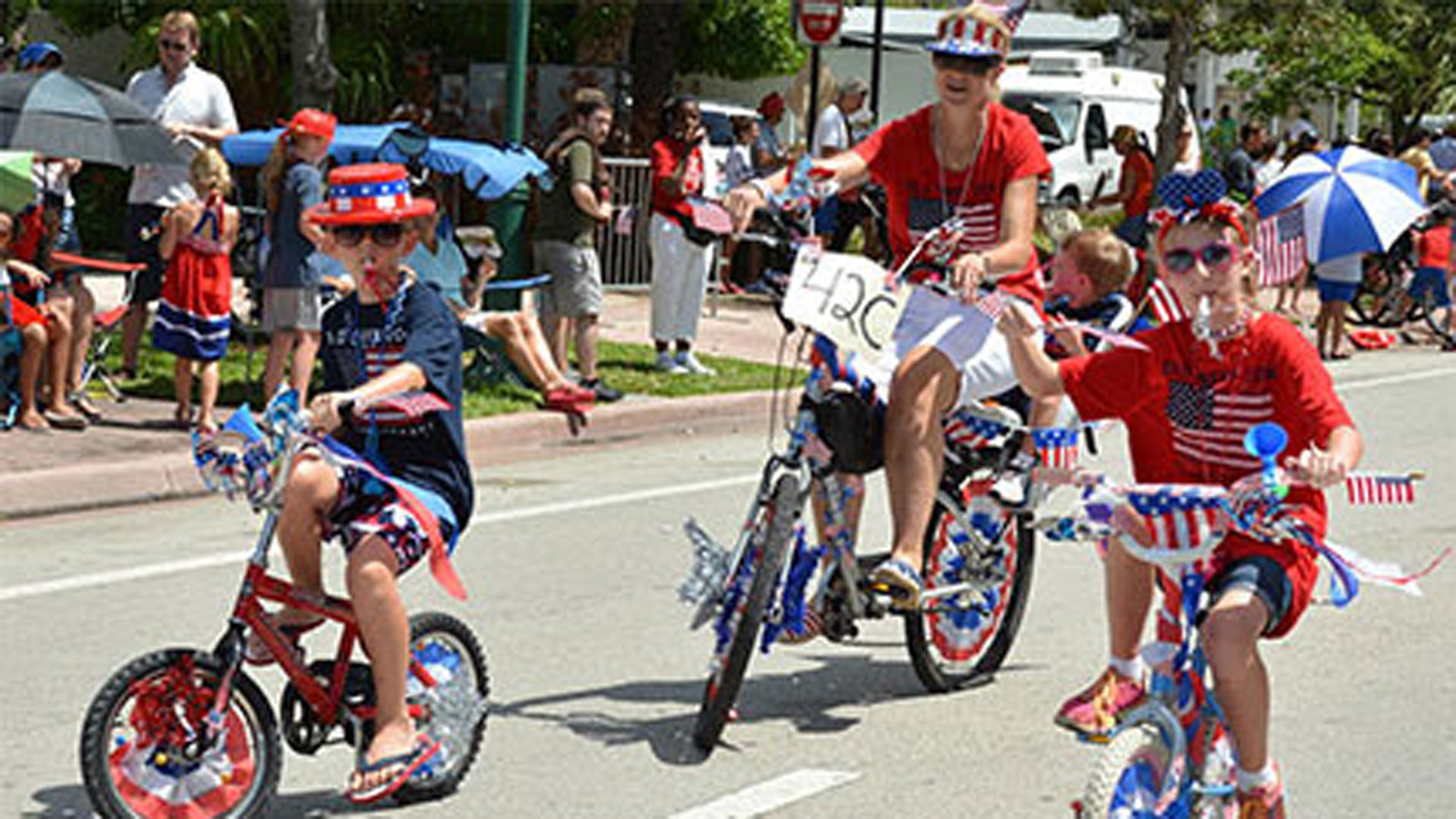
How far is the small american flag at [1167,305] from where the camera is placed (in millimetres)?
5383

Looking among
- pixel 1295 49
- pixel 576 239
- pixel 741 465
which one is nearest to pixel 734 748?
pixel 741 465

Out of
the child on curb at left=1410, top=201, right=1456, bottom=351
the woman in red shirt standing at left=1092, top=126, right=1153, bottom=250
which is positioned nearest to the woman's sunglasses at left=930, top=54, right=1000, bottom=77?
the woman in red shirt standing at left=1092, top=126, right=1153, bottom=250

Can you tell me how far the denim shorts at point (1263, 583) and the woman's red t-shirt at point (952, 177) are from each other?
6.90 feet

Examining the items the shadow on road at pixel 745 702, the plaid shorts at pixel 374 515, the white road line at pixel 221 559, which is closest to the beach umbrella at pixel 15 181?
the white road line at pixel 221 559

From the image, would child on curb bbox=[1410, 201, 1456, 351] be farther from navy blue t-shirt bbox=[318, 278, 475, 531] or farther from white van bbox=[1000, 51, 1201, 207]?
navy blue t-shirt bbox=[318, 278, 475, 531]

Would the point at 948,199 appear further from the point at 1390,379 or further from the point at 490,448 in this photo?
the point at 1390,379

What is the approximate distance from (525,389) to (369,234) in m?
8.26

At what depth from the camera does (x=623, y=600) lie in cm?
877

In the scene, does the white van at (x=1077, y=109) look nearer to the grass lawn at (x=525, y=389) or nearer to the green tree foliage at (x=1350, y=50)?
the green tree foliage at (x=1350, y=50)

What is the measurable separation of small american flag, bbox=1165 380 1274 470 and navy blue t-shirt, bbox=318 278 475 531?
1770mm

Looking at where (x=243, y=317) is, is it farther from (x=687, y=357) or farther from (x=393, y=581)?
(x=393, y=581)

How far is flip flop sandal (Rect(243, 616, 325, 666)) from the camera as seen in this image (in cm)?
568

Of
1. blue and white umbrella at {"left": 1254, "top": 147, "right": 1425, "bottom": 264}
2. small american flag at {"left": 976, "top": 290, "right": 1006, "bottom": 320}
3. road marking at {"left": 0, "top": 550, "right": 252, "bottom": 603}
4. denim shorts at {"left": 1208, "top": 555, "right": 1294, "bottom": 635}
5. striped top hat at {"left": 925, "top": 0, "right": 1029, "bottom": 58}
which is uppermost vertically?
striped top hat at {"left": 925, "top": 0, "right": 1029, "bottom": 58}

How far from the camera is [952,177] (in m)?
7.18
